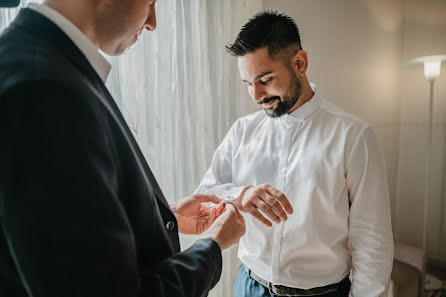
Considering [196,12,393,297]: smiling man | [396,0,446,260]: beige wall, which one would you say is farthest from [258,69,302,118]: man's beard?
[396,0,446,260]: beige wall

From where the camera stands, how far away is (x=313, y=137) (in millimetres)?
1241

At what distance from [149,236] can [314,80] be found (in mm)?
2176

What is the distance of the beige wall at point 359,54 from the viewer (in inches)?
93.0

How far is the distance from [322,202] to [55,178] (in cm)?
100

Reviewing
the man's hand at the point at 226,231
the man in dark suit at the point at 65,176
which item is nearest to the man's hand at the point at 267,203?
the man's hand at the point at 226,231

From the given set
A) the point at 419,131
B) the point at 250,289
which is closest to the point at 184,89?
the point at 250,289

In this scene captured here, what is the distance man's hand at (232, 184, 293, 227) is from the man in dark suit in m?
0.51

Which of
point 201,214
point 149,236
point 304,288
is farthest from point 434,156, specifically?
point 149,236

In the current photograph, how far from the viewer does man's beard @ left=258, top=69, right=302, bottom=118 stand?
125 cm

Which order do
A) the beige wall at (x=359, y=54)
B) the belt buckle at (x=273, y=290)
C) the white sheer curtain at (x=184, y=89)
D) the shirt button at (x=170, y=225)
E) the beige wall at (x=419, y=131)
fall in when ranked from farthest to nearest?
the beige wall at (x=419, y=131) < the beige wall at (x=359, y=54) < the white sheer curtain at (x=184, y=89) < the belt buckle at (x=273, y=290) < the shirt button at (x=170, y=225)

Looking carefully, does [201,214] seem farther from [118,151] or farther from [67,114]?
[67,114]

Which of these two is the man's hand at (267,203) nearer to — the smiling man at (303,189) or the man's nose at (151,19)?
the smiling man at (303,189)

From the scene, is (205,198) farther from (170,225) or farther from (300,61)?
(300,61)

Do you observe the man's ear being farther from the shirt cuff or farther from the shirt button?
the shirt button
